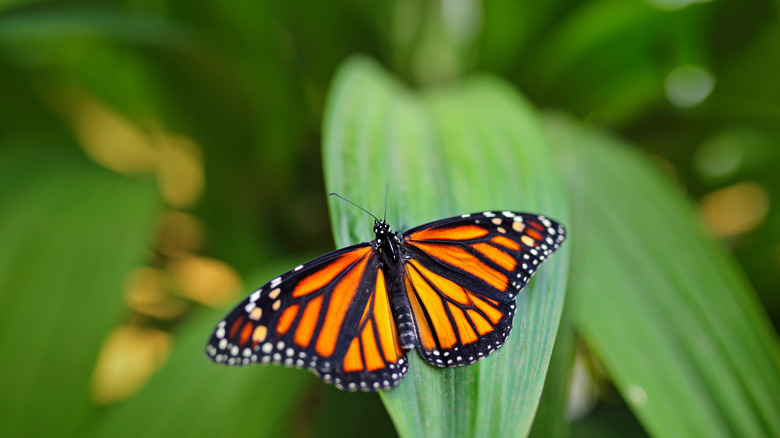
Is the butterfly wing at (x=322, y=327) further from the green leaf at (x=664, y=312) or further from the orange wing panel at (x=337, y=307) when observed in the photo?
the green leaf at (x=664, y=312)

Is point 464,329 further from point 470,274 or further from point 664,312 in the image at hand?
point 664,312

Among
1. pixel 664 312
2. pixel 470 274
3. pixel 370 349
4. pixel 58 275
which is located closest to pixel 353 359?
pixel 370 349

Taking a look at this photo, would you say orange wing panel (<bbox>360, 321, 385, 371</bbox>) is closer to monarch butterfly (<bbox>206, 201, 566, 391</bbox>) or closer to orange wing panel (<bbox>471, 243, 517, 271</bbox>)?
monarch butterfly (<bbox>206, 201, 566, 391</bbox>)

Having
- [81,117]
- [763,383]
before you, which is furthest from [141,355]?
[763,383]

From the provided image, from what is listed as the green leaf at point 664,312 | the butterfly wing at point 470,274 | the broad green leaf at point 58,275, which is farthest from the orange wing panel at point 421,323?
the broad green leaf at point 58,275

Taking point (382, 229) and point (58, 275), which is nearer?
point (382, 229)

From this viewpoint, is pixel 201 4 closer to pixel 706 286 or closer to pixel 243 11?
pixel 243 11
